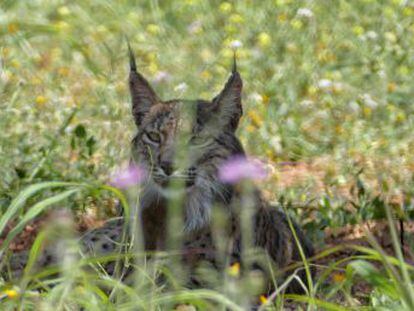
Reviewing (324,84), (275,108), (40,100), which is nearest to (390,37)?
(324,84)

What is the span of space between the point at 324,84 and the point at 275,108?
46 centimetres

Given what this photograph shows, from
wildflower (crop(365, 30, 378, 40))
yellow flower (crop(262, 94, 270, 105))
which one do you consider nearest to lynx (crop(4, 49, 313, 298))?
yellow flower (crop(262, 94, 270, 105))

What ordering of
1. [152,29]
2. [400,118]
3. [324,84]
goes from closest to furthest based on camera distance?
[400,118]
[324,84]
[152,29]

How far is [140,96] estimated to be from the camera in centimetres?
509

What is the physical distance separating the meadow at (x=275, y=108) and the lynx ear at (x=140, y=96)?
0.14 m

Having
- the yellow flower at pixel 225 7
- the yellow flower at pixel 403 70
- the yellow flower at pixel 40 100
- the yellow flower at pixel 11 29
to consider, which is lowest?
the yellow flower at pixel 11 29

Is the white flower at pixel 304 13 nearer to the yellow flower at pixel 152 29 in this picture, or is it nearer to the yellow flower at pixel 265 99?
the yellow flower at pixel 152 29

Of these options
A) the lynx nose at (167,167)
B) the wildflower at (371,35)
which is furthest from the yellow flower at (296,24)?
the lynx nose at (167,167)

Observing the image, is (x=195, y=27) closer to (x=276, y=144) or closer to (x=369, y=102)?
(x=369, y=102)

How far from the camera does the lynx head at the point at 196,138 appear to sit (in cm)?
475

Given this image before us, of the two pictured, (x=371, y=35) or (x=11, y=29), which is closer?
(x=11, y=29)

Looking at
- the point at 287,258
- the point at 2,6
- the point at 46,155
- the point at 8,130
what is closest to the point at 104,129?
the point at 8,130

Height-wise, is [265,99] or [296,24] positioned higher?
[296,24]

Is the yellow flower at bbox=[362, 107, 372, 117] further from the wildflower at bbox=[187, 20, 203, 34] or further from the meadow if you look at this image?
the wildflower at bbox=[187, 20, 203, 34]
